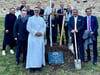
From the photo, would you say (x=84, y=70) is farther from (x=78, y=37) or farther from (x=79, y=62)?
(x=78, y=37)

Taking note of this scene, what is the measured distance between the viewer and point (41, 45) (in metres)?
5.94

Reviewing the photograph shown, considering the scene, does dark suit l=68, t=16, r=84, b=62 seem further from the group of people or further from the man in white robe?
the man in white robe

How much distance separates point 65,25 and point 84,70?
6.25 ft

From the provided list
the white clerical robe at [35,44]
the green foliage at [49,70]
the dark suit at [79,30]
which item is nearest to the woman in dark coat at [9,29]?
the green foliage at [49,70]

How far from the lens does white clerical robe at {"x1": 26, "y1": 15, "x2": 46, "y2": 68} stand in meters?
5.84

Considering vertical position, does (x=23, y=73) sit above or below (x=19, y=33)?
below

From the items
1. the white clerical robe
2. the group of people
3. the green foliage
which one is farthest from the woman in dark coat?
the white clerical robe

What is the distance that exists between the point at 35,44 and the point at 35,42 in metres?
0.05

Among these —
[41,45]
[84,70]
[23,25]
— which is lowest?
[84,70]

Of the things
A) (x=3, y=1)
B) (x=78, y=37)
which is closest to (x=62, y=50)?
(x=78, y=37)

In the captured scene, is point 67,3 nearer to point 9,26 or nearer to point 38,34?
point 9,26

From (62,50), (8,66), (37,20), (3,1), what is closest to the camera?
(37,20)

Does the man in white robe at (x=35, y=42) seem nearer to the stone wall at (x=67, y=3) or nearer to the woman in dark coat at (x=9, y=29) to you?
the woman in dark coat at (x=9, y=29)

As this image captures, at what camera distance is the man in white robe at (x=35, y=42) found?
5840 mm
